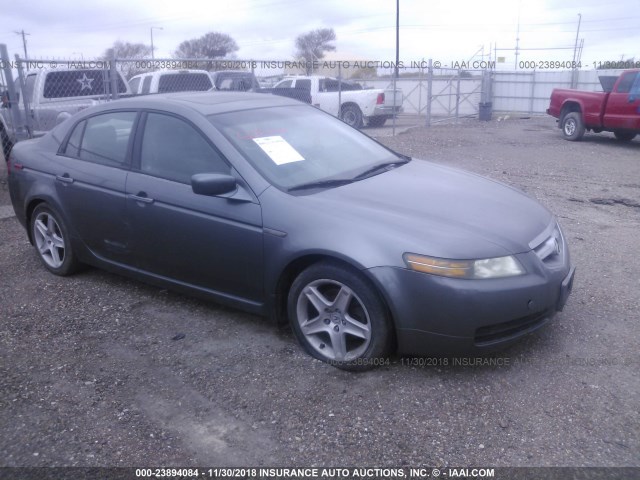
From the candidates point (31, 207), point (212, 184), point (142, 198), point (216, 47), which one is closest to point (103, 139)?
point (142, 198)

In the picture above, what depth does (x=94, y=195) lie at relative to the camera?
14.9 ft

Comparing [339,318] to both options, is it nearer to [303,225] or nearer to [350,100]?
[303,225]

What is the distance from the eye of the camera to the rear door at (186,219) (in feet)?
12.5

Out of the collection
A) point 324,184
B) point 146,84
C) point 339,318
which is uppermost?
point 146,84

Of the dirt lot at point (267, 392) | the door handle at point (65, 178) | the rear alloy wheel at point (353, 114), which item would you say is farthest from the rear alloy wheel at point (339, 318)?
the rear alloy wheel at point (353, 114)

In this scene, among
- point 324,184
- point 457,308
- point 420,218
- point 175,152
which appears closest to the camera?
point 457,308

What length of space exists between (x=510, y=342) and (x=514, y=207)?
0.97m

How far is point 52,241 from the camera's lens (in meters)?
5.12

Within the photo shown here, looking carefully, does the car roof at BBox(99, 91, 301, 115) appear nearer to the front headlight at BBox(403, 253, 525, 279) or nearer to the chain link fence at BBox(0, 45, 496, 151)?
the front headlight at BBox(403, 253, 525, 279)

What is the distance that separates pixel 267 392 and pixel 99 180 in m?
2.20

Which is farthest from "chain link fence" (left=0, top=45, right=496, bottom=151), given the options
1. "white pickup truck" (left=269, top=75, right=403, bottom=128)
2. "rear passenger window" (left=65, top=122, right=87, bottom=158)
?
"rear passenger window" (left=65, top=122, right=87, bottom=158)

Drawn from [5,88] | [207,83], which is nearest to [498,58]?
[207,83]

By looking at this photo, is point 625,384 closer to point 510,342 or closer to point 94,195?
point 510,342

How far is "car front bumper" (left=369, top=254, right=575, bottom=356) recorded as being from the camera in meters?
3.20
